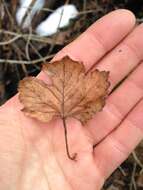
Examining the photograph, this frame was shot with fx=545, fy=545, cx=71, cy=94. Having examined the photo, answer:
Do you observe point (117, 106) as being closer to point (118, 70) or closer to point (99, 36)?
point (118, 70)

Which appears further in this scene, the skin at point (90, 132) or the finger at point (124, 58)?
the finger at point (124, 58)

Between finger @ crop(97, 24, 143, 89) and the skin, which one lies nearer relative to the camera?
the skin

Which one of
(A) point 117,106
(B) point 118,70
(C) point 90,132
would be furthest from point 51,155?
(B) point 118,70

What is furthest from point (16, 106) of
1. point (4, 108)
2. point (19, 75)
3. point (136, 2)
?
point (136, 2)

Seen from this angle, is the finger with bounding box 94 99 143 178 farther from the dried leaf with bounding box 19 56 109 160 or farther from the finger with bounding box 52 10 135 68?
the finger with bounding box 52 10 135 68

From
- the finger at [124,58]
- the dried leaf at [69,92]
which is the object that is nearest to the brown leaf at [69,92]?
the dried leaf at [69,92]

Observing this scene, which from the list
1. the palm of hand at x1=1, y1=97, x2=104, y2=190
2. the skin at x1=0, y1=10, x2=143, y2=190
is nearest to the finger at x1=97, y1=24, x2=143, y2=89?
the skin at x1=0, y1=10, x2=143, y2=190

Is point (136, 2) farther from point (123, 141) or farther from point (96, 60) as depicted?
point (123, 141)

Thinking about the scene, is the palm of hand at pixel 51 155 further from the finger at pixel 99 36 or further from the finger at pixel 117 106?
the finger at pixel 99 36
